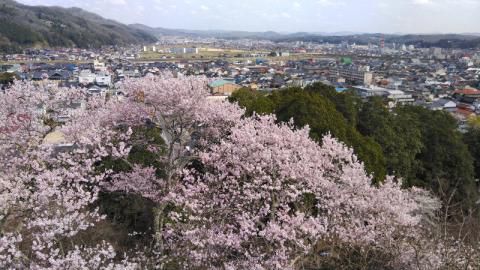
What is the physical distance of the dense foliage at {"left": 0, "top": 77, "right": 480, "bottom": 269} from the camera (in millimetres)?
6520

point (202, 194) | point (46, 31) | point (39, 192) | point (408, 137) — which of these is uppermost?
point (46, 31)

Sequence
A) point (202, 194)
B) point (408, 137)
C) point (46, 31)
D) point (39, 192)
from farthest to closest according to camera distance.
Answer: point (46, 31) → point (408, 137) → point (202, 194) → point (39, 192)

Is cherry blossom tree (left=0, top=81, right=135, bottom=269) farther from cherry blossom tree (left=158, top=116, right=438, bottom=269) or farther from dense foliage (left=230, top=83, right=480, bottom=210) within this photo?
dense foliage (left=230, top=83, right=480, bottom=210)

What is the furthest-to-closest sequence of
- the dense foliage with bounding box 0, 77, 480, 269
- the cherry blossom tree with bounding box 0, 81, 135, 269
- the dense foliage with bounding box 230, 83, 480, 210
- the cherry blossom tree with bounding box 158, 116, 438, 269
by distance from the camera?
1. the dense foliage with bounding box 230, 83, 480, 210
2. the cherry blossom tree with bounding box 158, 116, 438, 269
3. the dense foliage with bounding box 0, 77, 480, 269
4. the cherry blossom tree with bounding box 0, 81, 135, 269

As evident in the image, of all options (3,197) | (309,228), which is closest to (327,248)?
(309,228)

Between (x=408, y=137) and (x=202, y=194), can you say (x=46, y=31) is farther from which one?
(x=202, y=194)

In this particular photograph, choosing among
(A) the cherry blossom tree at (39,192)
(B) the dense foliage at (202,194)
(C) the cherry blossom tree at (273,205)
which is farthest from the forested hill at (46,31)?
(C) the cherry blossom tree at (273,205)

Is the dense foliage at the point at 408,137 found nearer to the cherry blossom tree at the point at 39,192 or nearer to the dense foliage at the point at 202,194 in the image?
the dense foliage at the point at 202,194

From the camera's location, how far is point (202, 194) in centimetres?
804

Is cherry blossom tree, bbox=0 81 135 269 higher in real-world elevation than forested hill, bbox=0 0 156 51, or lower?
Answer: lower

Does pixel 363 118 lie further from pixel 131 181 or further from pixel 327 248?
pixel 131 181

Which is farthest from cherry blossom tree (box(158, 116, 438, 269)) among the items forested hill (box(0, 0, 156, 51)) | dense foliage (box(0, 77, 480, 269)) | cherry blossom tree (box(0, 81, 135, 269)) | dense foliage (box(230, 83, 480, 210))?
forested hill (box(0, 0, 156, 51))

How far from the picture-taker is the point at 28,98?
8.50 metres

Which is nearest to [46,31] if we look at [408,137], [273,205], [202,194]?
[408,137]
